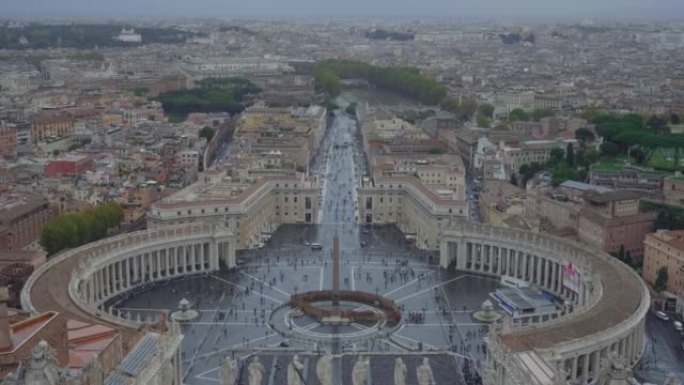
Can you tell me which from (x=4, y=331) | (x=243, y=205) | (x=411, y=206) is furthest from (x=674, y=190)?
(x=4, y=331)

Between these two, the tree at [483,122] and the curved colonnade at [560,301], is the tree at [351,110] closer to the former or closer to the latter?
the tree at [483,122]

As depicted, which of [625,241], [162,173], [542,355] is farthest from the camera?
[162,173]

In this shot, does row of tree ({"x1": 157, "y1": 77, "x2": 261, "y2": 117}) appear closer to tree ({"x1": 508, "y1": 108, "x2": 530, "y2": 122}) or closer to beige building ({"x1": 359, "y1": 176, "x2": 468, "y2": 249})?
tree ({"x1": 508, "y1": 108, "x2": 530, "y2": 122})

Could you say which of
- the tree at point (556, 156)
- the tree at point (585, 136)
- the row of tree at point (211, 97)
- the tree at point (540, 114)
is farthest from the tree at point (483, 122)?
the row of tree at point (211, 97)

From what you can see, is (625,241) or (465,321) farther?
(625,241)

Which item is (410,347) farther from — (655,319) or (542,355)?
(655,319)

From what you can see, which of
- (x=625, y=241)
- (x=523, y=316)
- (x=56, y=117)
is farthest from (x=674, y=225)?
(x=56, y=117)
